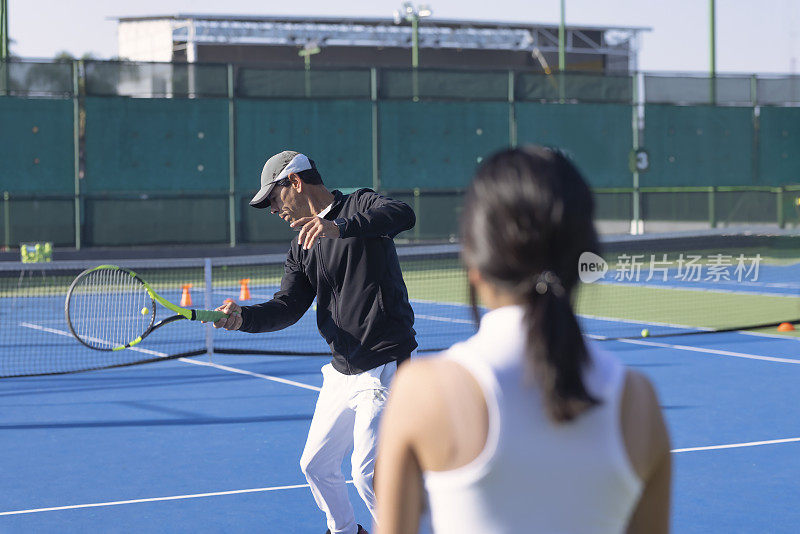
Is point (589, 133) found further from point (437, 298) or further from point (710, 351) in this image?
point (710, 351)

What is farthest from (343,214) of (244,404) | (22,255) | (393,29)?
(393,29)

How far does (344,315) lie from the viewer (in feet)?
14.6

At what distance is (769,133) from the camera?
2986 cm

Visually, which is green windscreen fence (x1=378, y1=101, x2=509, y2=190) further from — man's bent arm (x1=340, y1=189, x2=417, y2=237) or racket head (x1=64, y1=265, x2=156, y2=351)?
man's bent arm (x1=340, y1=189, x2=417, y2=237)

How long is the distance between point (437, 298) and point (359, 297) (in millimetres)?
13940

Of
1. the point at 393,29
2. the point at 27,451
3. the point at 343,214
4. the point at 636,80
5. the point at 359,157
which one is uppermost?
the point at 393,29

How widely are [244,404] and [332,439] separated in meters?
4.72

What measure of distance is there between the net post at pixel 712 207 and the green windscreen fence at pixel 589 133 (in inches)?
91.3

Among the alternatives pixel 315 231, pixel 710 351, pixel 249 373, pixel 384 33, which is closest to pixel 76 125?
pixel 249 373

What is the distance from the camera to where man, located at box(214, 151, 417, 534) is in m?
4.32

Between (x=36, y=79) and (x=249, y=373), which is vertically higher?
(x=36, y=79)

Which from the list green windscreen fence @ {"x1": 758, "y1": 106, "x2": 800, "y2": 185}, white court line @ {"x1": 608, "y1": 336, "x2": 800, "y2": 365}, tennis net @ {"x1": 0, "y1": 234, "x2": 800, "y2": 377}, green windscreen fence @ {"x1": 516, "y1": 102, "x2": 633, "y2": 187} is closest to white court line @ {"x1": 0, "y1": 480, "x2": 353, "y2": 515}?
tennis net @ {"x1": 0, "y1": 234, "x2": 800, "y2": 377}

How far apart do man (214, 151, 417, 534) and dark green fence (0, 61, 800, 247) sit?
16.0 meters

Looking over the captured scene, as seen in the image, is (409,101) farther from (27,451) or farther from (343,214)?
(343,214)
